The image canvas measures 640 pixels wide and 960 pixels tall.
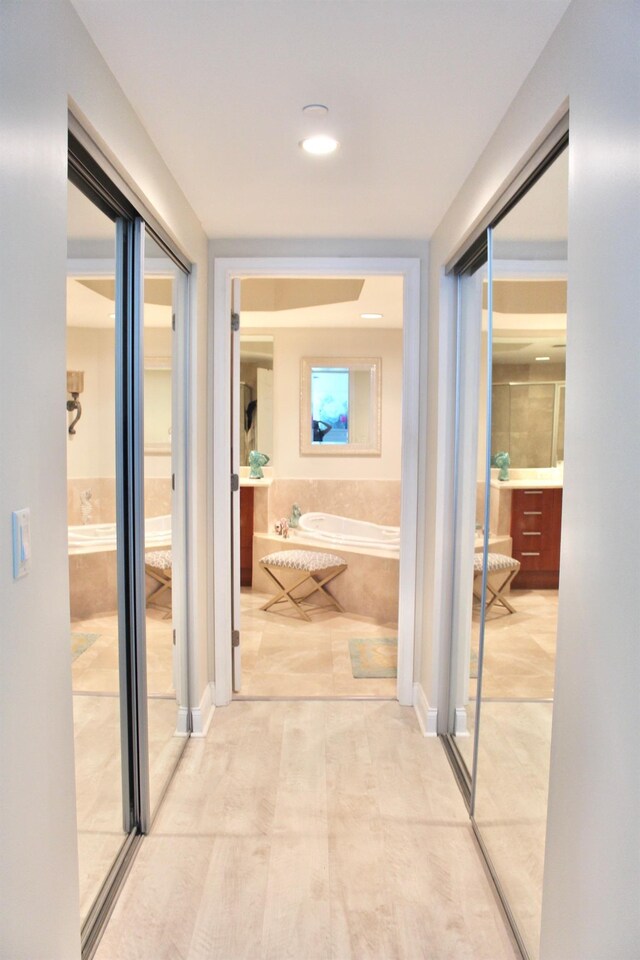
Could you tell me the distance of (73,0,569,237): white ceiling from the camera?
1.51m

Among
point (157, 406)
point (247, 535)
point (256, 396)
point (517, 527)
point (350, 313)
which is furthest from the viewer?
point (256, 396)

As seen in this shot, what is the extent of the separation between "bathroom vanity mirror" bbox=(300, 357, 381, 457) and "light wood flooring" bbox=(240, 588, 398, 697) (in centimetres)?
159

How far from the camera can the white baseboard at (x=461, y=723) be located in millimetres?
2881

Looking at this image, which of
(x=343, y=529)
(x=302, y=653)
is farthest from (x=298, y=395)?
(x=302, y=653)

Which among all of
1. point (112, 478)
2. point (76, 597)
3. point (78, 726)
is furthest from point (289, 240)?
point (78, 726)

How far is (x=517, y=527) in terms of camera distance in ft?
6.53

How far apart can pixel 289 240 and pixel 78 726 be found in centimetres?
243

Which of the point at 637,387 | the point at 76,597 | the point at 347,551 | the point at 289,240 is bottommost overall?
the point at 347,551

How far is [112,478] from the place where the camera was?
208 cm

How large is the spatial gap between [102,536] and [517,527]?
123 centimetres

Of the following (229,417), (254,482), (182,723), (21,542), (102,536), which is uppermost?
(229,417)

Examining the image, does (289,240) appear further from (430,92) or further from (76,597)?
(76,597)

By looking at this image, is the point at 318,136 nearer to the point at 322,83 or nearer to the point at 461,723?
the point at 322,83

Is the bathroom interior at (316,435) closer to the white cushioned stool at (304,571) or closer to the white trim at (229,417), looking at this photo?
the white cushioned stool at (304,571)
